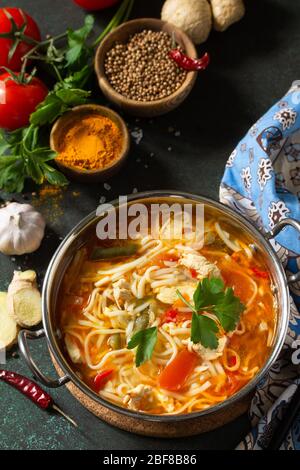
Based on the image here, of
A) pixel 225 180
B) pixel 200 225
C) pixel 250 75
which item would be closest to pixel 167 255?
pixel 200 225

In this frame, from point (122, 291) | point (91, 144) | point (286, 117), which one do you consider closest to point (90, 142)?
point (91, 144)

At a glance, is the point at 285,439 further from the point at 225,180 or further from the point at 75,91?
the point at 75,91

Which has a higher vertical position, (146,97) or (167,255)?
(146,97)

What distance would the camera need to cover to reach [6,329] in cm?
337

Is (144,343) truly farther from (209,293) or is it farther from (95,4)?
(95,4)

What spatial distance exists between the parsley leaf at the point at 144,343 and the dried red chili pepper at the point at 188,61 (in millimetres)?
1362

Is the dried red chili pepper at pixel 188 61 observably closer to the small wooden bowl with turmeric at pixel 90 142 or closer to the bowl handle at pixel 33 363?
the small wooden bowl with turmeric at pixel 90 142

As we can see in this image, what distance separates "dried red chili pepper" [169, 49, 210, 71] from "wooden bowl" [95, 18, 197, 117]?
35 millimetres

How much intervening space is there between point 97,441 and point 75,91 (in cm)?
157

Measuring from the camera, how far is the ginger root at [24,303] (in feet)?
11.0

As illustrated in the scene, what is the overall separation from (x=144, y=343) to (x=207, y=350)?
276mm

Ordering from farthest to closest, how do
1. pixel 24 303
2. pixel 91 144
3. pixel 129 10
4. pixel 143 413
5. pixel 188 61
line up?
1. pixel 129 10
2. pixel 188 61
3. pixel 91 144
4. pixel 24 303
5. pixel 143 413

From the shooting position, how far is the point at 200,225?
3.42 metres
